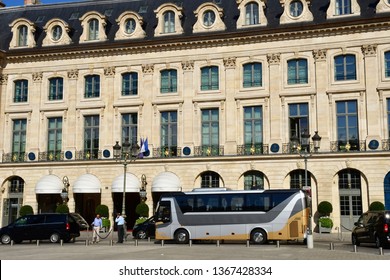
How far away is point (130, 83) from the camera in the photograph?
43031 millimetres

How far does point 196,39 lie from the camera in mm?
41188

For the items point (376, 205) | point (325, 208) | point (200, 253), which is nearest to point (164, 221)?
point (200, 253)

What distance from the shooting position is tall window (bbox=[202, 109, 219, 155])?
40.5 metres

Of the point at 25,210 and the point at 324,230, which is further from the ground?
the point at 25,210

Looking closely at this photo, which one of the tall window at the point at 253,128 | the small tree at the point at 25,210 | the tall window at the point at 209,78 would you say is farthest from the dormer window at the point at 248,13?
the small tree at the point at 25,210

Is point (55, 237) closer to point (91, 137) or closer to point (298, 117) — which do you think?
point (91, 137)

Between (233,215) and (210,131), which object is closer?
(233,215)

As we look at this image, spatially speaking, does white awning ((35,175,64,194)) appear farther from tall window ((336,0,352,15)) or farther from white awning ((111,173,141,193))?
tall window ((336,0,352,15))

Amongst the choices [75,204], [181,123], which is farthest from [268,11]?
[75,204]

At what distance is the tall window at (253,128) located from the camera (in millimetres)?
39719

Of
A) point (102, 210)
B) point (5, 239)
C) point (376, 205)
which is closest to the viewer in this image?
point (5, 239)

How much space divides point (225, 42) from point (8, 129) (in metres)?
18.8

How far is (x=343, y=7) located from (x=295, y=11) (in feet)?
10.9

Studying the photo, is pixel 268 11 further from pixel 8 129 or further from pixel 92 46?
pixel 8 129
